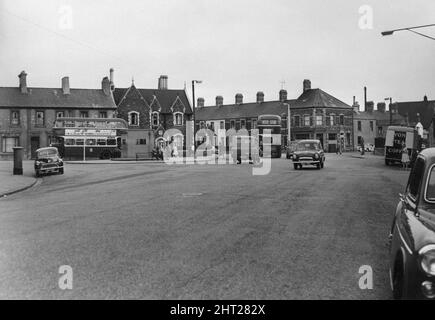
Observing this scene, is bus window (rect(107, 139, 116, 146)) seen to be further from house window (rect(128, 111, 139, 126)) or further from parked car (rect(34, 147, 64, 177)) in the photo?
parked car (rect(34, 147, 64, 177))

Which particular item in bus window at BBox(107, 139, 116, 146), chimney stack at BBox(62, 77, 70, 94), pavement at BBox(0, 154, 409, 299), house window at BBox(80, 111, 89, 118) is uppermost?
chimney stack at BBox(62, 77, 70, 94)

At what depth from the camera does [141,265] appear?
22.1ft

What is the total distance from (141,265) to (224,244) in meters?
1.82

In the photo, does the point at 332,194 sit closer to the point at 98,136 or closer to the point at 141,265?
the point at 141,265

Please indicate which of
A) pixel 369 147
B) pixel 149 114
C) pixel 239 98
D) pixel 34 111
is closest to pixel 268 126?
pixel 149 114

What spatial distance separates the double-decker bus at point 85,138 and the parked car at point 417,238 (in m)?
49.8

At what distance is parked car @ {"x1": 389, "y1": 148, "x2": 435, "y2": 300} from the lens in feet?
13.4

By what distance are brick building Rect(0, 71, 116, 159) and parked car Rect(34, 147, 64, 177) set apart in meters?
31.8

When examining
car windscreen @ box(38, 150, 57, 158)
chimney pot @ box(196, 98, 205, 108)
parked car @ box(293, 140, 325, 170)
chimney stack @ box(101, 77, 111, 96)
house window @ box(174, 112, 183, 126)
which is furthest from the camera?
chimney pot @ box(196, 98, 205, 108)

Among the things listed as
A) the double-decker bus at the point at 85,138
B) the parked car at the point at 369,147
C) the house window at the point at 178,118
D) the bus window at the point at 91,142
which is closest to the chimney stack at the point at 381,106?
the parked car at the point at 369,147

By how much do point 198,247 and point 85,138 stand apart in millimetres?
48113

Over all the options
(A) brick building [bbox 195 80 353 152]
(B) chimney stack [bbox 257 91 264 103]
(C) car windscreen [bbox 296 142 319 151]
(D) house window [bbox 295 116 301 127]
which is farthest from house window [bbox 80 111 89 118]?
(C) car windscreen [bbox 296 142 319 151]

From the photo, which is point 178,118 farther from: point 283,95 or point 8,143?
point 283,95

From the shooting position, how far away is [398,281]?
191 inches
